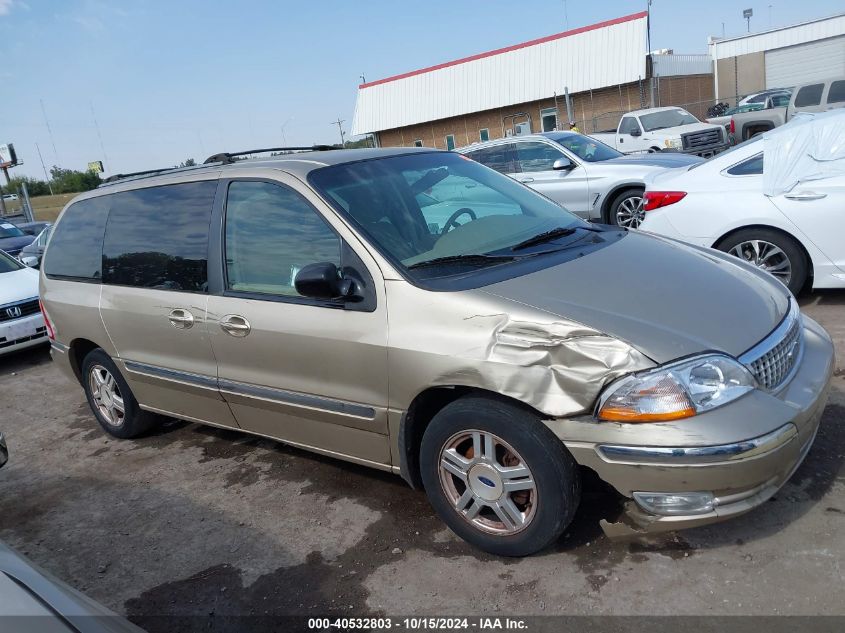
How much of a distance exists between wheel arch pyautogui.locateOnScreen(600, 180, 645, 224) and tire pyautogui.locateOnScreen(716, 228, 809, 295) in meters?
3.60

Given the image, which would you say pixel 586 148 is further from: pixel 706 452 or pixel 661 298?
pixel 706 452

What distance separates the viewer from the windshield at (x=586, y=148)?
32.5ft

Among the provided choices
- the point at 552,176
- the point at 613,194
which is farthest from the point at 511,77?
the point at 613,194

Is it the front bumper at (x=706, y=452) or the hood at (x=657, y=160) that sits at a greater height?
the hood at (x=657, y=160)

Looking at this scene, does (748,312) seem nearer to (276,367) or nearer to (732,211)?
(276,367)

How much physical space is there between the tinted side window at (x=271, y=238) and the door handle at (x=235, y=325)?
0.52 feet

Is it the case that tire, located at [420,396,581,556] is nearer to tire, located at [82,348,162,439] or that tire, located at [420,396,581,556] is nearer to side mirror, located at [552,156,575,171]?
tire, located at [82,348,162,439]

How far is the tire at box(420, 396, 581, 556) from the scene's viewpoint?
263 cm

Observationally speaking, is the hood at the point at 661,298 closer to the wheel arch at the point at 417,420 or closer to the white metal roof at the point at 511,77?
the wheel arch at the point at 417,420

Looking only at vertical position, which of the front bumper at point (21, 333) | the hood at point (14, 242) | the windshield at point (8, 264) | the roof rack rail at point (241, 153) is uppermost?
the roof rack rail at point (241, 153)

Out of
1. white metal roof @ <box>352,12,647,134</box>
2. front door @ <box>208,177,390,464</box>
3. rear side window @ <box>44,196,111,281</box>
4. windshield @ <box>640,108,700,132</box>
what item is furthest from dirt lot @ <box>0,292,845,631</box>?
white metal roof @ <box>352,12,647,134</box>

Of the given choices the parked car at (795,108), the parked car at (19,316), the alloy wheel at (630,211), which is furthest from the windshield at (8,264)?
the parked car at (795,108)

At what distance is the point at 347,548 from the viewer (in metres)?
3.20

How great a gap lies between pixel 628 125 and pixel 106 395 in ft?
56.4
